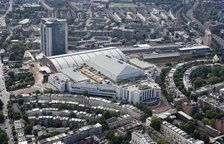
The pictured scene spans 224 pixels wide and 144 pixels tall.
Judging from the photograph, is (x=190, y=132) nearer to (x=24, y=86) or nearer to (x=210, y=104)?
(x=210, y=104)

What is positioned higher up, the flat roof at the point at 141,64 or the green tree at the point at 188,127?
the flat roof at the point at 141,64

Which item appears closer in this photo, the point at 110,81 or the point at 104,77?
the point at 110,81

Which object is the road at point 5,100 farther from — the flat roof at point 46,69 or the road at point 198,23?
the road at point 198,23

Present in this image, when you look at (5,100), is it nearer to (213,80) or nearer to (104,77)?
(104,77)

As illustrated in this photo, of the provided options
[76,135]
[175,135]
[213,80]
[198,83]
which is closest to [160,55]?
[213,80]

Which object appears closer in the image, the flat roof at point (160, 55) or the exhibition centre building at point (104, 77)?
the exhibition centre building at point (104, 77)

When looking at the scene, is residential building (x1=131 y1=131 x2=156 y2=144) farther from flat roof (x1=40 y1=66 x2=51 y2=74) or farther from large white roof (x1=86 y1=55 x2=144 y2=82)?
flat roof (x1=40 y1=66 x2=51 y2=74)

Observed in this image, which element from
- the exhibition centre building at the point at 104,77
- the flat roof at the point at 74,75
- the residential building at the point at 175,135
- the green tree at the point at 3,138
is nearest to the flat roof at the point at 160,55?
the exhibition centre building at the point at 104,77
